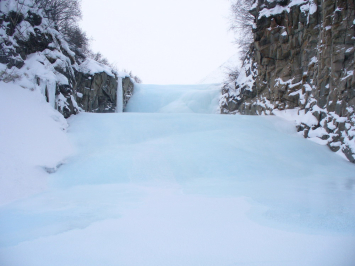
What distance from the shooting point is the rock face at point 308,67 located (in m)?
4.54

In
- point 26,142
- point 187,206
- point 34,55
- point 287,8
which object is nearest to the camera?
point 187,206

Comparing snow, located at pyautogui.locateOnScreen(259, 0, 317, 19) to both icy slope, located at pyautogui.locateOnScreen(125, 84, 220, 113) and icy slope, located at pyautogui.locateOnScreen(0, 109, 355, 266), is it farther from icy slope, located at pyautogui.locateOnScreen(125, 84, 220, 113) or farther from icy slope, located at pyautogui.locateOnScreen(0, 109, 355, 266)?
icy slope, located at pyautogui.locateOnScreen(125, 84, 220, 113)

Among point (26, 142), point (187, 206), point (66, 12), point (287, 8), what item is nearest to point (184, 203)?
point (187, 206)

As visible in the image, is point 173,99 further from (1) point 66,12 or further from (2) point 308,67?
(2) point 308,67

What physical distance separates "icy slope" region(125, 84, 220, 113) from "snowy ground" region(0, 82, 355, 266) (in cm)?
994

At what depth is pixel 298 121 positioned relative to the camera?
601 centimetres

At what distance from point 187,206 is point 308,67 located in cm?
570

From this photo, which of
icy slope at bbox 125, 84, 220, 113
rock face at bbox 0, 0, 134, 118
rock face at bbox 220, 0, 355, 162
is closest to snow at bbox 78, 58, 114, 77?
icy slope at bbox 125, 84, 220, 113

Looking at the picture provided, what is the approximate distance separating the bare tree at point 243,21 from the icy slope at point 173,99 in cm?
414

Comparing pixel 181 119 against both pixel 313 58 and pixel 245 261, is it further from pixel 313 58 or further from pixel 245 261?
pixel 245 261

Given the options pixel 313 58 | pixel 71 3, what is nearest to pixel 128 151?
pixel 313 58

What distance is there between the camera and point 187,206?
2.19 metres

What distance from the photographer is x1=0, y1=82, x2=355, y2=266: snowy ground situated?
1.40m

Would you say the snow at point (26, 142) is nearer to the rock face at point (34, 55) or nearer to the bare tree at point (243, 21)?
the rock face at point (34, 55)
